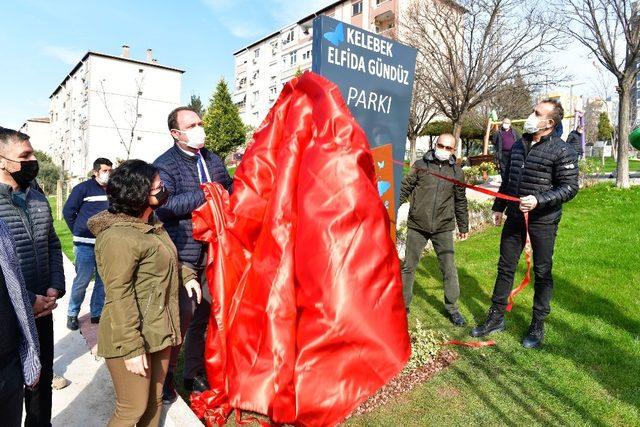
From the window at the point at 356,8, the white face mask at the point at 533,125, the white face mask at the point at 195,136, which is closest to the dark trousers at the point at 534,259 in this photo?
the white face mask at the point at 533,125

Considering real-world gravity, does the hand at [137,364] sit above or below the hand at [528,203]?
below

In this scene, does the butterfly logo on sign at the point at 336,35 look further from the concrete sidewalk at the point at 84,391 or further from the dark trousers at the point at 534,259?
the concrete sidewalk at the point at 84,391

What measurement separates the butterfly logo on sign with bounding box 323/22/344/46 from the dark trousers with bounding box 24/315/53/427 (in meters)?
2.56

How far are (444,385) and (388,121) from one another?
2.17m

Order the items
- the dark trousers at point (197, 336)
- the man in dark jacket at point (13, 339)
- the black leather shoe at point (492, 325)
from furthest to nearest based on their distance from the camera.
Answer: the black leather shoe at point (492, 325) → the dark trousers at point (197, 336) → the man in dark jacket at point (13, 339)

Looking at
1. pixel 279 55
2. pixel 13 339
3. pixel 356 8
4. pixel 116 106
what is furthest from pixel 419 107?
pixel 116 106

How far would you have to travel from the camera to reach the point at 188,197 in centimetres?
308

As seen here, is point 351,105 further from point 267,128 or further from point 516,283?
point 516,283

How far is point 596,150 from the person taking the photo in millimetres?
48469

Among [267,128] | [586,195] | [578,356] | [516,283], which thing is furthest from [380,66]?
[586,195]

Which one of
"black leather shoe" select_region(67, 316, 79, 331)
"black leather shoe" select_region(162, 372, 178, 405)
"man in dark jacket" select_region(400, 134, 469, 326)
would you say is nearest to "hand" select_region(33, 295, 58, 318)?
"black leather shoe" select_region(162, 372, 178, 405)

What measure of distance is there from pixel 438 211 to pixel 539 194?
1144 millimetres

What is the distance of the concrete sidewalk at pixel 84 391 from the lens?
9.62ft

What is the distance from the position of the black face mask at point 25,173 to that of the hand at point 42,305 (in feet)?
2.14
